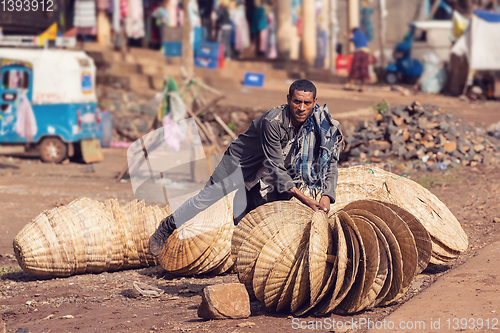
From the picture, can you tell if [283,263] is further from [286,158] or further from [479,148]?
[479,148]

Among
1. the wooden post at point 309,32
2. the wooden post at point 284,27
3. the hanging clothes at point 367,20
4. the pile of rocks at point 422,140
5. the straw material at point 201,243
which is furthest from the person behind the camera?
the hanging clothes at point 367,20

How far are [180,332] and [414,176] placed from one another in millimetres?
5986

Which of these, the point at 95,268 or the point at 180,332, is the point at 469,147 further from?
the point at 180,332

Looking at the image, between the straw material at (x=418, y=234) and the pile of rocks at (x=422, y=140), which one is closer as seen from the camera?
the straw material at (x=418, y=234)

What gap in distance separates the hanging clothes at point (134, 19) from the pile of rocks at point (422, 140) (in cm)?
863

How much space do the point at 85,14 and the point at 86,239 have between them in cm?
1186

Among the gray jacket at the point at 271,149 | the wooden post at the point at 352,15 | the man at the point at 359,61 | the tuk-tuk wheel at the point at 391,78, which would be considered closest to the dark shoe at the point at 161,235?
the gray jacket at the point at 271,149

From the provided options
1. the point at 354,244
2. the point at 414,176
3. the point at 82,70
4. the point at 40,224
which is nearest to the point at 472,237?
the point at 354,244

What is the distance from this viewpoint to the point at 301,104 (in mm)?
3955

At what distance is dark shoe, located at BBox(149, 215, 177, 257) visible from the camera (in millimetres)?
4938

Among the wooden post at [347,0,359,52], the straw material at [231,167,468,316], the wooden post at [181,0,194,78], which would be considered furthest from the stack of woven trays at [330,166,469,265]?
the wooden post at [347,0,359,52]

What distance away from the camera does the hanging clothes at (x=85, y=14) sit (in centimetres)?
1546

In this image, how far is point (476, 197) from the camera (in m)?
7.06

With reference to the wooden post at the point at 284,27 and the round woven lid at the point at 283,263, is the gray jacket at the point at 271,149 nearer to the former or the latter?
the round woven lid at the point at 283,263
